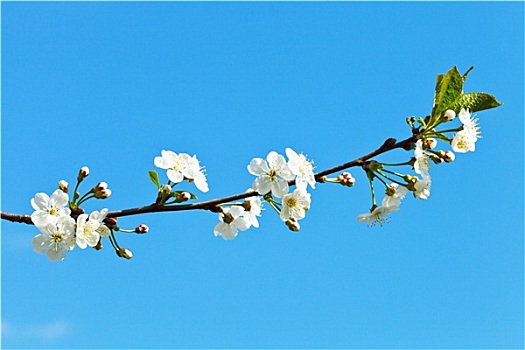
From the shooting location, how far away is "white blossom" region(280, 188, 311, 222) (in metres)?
2.55

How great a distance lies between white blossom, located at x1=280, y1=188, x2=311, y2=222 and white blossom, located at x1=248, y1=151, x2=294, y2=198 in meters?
0.08

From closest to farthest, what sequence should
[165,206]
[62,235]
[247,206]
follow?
[165,206] → [62,235] → [247,206]

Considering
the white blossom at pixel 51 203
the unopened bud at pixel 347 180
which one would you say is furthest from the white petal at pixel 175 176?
the unopened bud at pixel 347 180

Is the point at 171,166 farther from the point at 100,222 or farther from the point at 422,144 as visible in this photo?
the point at 422,144

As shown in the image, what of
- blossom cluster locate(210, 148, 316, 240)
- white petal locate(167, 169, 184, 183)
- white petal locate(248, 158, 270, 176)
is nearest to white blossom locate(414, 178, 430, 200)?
blossom cluster locate(210, 148, 316, 240)

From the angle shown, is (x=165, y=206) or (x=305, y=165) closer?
(x=165, y=206)

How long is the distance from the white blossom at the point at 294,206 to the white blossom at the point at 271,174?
8 centimetres

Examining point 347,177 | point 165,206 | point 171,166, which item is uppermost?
point 171,166

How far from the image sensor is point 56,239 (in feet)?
8.25

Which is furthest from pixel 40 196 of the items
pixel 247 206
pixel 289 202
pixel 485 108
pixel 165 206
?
pixel 485 108

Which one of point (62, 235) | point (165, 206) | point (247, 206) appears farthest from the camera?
point (247, 206)

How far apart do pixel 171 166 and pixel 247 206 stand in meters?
0.39

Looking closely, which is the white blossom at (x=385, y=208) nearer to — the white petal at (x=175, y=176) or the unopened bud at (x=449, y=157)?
the unopened bud at (x=449, y=157)

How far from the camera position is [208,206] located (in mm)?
2371
